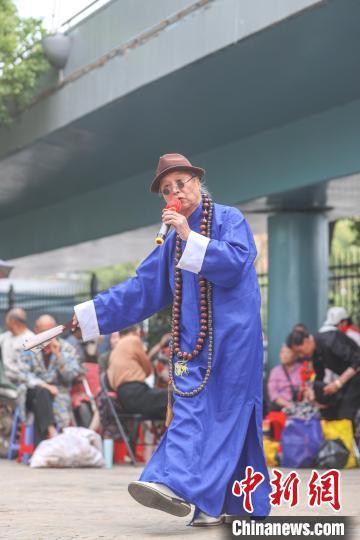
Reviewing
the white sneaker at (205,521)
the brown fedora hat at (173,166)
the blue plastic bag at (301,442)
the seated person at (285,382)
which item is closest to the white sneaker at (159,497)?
the white sneaker at (205,521)

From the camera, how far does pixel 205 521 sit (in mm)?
6184

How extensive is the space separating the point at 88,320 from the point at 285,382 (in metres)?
6.00

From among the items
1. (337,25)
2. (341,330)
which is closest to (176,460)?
(337,25)

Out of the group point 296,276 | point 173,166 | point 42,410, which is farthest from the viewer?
point 296,276

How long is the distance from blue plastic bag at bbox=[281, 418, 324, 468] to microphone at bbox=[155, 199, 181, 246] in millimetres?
5723

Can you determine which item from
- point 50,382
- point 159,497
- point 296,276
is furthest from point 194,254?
point 296,276

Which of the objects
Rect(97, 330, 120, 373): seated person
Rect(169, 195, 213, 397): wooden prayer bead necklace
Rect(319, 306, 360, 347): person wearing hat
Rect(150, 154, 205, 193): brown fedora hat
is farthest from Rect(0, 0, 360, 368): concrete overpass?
Rect(169, 195, 213, 397): wooden prayer bead necklace

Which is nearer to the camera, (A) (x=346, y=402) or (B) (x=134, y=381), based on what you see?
(A) (x=346, y=402)

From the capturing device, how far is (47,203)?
19.2m

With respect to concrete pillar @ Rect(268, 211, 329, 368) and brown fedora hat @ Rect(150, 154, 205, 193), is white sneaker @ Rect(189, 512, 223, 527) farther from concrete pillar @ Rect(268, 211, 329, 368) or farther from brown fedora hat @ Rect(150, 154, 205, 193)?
concrete pillar @ Rect(268, 211, 329, 368)

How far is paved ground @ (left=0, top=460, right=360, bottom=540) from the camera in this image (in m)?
5.94

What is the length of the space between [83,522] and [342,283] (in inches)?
396

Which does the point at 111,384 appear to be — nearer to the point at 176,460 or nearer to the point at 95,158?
the point at 95,158

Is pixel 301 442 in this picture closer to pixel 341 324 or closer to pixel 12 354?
pixel 341 324
